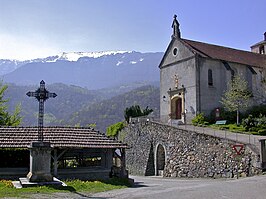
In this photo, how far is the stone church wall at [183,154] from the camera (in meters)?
23.3

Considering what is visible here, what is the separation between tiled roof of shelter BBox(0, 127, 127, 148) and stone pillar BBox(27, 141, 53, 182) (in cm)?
396

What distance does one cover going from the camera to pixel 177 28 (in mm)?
42750

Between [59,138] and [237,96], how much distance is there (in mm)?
19435

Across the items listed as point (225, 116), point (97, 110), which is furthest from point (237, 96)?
point (97, 110)

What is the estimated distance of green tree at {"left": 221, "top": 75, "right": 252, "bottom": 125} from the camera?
35.6 meters

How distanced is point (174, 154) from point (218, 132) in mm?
4777

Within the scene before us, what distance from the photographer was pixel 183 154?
95.4ft

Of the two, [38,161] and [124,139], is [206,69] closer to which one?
[124,139]

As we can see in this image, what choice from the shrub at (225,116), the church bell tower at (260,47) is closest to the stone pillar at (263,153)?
the shrub at (225,116)

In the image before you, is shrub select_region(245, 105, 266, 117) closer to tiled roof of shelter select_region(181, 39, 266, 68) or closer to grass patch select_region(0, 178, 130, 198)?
tiled roof of shelter select_region(181, 39, 266, 68)

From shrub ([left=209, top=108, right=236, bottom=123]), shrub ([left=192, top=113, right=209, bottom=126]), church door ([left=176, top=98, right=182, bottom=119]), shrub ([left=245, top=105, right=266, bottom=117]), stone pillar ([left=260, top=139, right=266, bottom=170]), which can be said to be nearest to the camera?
stone pillar ([left=260, top=139, right=266, bottom=170])

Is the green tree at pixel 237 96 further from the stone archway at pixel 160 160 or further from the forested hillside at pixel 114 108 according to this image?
Result: the forested hillside at pixel 114 108

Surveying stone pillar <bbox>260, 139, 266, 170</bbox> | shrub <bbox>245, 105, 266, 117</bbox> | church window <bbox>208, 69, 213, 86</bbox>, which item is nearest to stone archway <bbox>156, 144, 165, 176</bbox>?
church window <bbox>208, 69, 213, 86</bbox>

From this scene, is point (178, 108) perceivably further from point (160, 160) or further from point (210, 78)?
point (160, 160)
